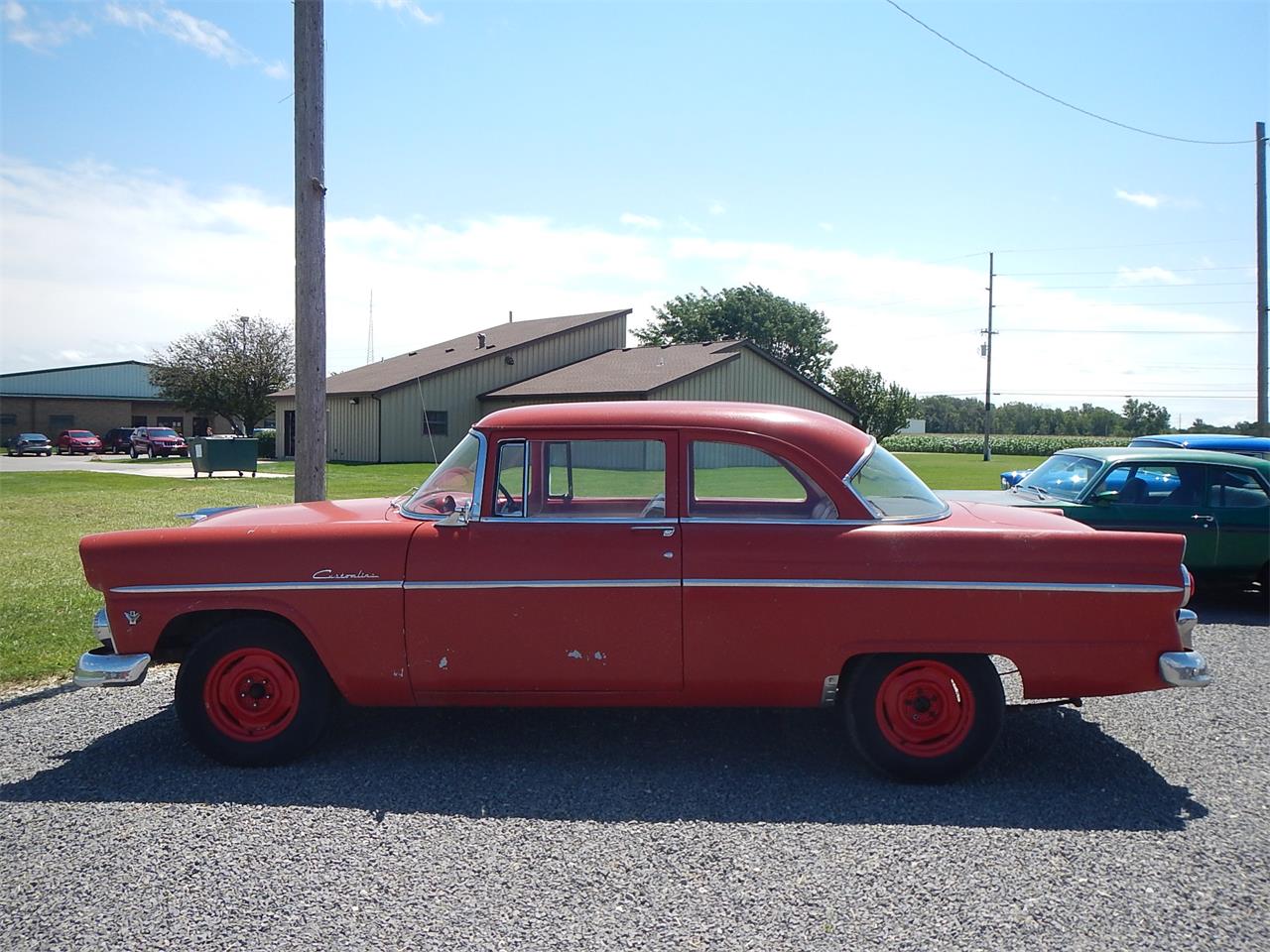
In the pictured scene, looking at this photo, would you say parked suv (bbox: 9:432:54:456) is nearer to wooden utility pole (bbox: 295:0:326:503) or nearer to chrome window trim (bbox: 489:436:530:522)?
wooden utility pole (bbox: 295:0:326:503)

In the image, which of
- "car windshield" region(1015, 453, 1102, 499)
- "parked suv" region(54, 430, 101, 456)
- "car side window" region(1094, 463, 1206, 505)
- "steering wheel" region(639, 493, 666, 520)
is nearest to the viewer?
"steering wheel" region(639, 493, 666, 520)

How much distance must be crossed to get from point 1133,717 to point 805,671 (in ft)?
7.66

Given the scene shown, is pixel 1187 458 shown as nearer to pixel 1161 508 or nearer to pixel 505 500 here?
pixel 1161 508

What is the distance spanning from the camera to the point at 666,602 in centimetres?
425

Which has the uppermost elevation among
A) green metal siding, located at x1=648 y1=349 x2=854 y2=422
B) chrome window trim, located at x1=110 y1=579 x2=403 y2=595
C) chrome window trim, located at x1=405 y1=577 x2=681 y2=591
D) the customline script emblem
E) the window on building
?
green metal siding, located at x1=648 y1=349 x2=854 y2=422

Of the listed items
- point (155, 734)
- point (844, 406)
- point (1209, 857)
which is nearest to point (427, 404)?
point (844, 406)

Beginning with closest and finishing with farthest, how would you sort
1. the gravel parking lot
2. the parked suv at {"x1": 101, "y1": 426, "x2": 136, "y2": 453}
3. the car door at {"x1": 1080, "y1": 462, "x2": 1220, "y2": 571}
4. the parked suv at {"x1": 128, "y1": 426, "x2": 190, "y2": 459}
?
the gravel parking lot
the car door at {"x1": 1080, "y1": 462, "x2": 1220, "y2": 571}
the parked suv at {"x1": 128, "y1": 426, "x2": 190, "y2": 459}
the parked suv at {"x1": 101, "y1": 426, "x2": 136, "y2": 453}

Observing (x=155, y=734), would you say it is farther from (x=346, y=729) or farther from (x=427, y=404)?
(x=427, y=404)

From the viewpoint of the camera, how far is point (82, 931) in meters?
3.02

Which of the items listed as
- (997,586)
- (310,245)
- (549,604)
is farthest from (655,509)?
(310,245)

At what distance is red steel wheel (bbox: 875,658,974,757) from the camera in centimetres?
429

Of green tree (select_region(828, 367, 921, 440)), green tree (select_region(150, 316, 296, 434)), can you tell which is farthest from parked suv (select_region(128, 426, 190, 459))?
green tree (select_region(828, 367, 921, 440))

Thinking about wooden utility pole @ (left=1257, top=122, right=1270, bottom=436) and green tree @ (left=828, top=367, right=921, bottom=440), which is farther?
green tree @ (left=828, top=367, right=921, bottom=440)

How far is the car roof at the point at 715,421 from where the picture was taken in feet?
14.7
